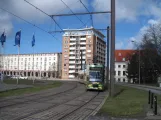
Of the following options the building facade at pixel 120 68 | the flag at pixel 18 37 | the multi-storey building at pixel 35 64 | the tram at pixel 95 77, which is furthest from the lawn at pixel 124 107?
the multi-storey building at pixel 35 64

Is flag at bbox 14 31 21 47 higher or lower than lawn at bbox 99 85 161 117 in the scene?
higher

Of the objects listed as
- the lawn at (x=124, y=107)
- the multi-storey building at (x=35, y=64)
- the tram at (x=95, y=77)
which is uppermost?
the multi-storey building at (x=35, y=64)

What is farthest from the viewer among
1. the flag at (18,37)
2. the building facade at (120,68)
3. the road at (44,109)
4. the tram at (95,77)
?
the building facade at (120,68)

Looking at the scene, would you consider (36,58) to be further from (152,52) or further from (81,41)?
(152,52)

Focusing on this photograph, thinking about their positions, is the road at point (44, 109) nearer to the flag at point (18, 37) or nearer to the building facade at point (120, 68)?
the flag at point (18, 37)

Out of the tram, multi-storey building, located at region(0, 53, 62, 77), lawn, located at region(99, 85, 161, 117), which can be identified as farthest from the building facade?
lawn, located at region(99, 85, 161, 117)

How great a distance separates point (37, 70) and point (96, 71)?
129397 mm

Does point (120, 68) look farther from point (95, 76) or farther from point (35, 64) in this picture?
point (95, 76)

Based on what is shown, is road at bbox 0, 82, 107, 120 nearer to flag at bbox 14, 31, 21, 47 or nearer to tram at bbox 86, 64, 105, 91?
tram at bbox 86, 64, 105, 91

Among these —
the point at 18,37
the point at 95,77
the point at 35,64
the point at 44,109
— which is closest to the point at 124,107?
the point at 44,109

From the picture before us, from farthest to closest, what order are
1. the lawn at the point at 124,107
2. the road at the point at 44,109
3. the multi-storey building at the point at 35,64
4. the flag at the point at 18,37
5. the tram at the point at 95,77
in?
1. the multi-storey building at the point at 35,64
2. the flag at the point at 18,37
3. the tram at the point at 95,77
4. the lawn at the point at 124,107
5. the road at the point at 44,109

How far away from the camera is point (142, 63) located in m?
82.4

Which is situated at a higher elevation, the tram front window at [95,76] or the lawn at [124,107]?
the tram front window at [95,76]

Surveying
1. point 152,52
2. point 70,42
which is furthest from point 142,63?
point 70,42
